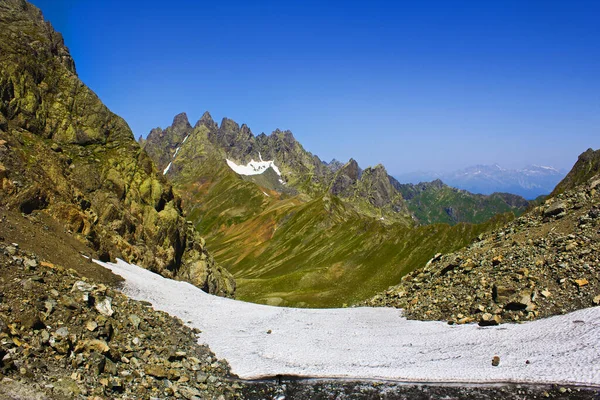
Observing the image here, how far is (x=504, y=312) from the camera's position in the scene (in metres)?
31.3

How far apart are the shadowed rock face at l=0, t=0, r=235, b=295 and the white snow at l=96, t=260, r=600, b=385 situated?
10813mm

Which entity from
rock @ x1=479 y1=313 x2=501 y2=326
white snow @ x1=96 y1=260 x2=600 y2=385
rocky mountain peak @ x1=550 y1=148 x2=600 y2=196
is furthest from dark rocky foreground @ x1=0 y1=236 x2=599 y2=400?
rocky mountain peak @ x1=550 y1=148 x2=600 y2=196

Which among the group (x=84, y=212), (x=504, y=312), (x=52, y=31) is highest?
(x=52, y=31)

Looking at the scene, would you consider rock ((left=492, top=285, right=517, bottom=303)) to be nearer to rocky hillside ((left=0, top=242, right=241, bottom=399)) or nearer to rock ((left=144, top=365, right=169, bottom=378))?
rocky hillside ((left=0, top=242, right=241, bottom=399))

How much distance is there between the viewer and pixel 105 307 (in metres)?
25.0

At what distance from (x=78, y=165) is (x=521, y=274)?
57.1 metres

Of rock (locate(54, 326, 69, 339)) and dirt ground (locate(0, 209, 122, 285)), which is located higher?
dirt ground (locate(0, 209, 122, 285))

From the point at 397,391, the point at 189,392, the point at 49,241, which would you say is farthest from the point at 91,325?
the point at 397,391

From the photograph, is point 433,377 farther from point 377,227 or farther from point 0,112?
point 377,227

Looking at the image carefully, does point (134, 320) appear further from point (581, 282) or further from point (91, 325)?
point (581, 282)

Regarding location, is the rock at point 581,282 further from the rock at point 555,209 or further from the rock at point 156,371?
the rock at point 156,371

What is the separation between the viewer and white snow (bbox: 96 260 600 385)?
2250 cm

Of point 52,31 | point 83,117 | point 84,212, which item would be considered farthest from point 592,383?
point 52,31

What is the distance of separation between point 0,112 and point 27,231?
25821mm
